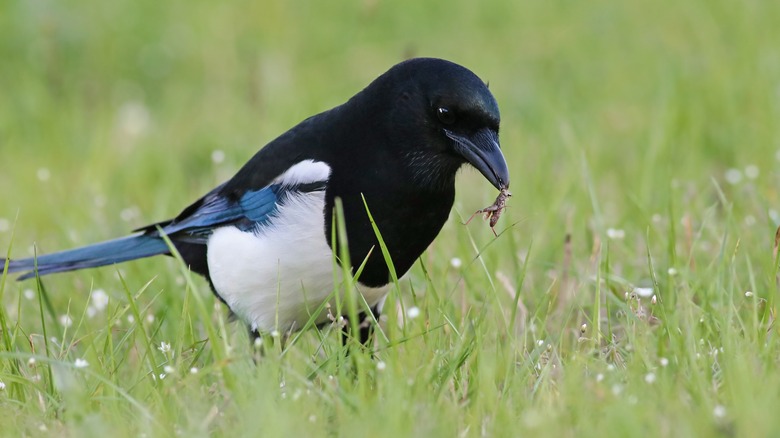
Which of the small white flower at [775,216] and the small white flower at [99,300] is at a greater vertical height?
the small white flower at [99,300]

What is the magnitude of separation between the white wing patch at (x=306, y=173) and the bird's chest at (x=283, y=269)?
0.05 meters

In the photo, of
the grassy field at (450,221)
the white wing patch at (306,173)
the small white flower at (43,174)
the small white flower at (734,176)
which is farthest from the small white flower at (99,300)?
the small white flower at (734,176)

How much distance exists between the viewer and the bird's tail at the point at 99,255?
3.89 meters

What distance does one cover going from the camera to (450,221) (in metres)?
4.47

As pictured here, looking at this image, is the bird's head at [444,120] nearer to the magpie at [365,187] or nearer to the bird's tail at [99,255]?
the magpie at [365,187]

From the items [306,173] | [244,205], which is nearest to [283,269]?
[306,173]

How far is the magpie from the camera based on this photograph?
319 cm

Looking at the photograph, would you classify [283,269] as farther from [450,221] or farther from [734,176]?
[734,176]

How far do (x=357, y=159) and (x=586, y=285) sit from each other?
811mm

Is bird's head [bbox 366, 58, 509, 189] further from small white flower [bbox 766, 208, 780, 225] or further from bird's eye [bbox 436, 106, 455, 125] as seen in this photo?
small white flower [bbox 766, 208, 780, 225]

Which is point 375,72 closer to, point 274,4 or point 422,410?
point 274,4

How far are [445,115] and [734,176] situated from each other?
6.43 feet

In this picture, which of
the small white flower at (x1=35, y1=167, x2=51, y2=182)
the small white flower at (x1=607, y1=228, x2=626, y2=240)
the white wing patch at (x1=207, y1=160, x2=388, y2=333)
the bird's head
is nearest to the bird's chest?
the white wing patch at (x1=207, y1=160, x2=388, y2=333)

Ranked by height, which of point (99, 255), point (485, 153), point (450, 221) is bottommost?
point (450, 221)
